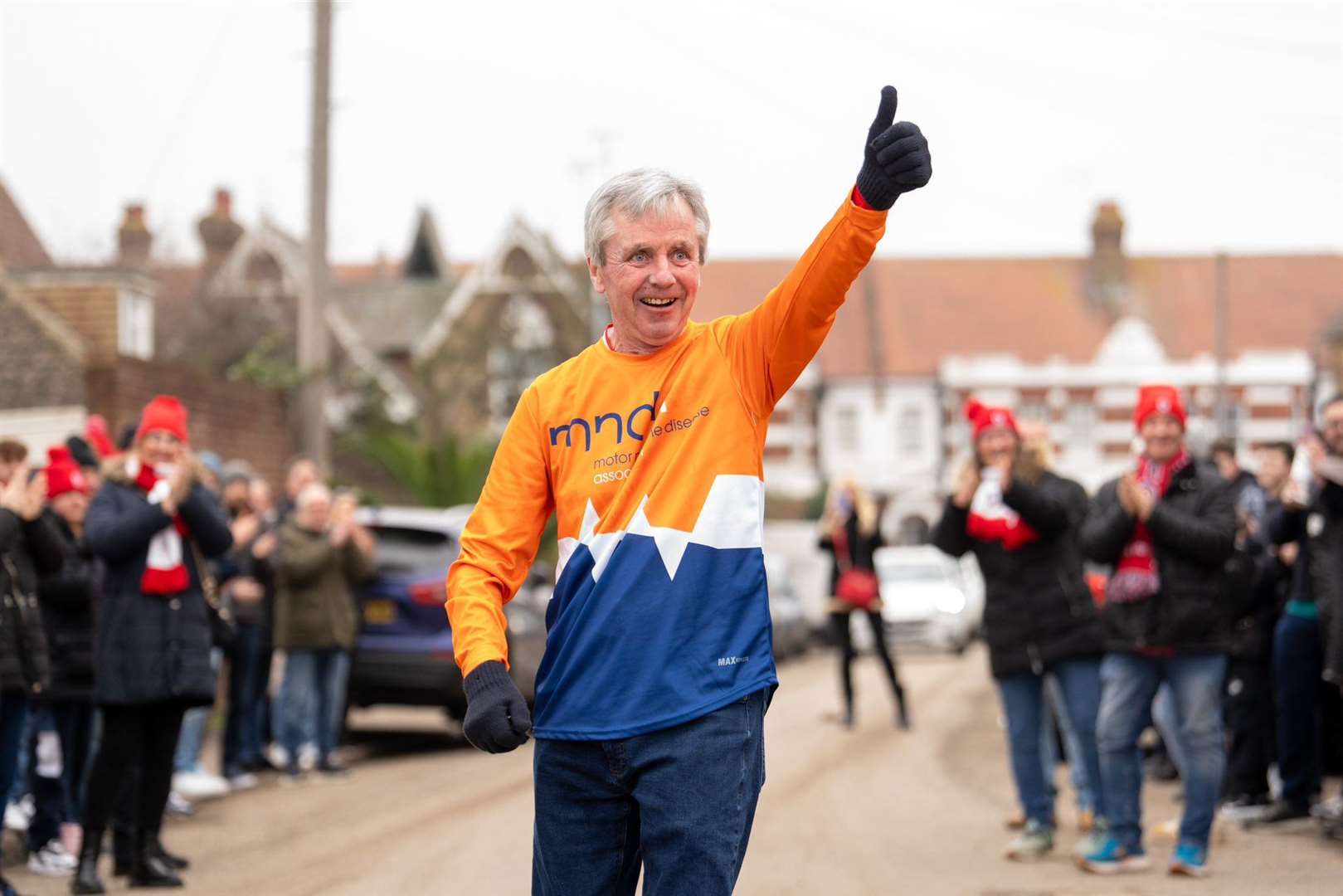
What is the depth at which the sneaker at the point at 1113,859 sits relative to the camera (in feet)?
27.0

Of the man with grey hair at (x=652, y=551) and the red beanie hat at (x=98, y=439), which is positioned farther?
the red beanie hat at (x=98, y=439)

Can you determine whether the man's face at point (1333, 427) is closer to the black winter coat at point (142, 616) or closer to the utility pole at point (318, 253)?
the black winter coat at point (142, 616)

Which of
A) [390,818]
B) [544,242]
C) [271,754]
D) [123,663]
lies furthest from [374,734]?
[544,242]

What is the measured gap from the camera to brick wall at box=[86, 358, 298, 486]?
16641mm

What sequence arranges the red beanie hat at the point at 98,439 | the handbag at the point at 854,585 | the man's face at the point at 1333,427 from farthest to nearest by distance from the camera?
the handbag at the point at 854,585 → the red beanie hat at the point at 98,439 → the man's face at the point at 1333,427

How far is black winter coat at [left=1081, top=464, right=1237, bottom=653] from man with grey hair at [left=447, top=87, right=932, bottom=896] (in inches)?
177

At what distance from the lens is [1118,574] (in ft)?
27.6

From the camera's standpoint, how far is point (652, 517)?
3.82 m

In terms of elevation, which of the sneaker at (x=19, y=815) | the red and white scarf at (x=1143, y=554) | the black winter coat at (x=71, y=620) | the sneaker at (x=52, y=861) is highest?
the red and white scarf at (x=1143, y=554)

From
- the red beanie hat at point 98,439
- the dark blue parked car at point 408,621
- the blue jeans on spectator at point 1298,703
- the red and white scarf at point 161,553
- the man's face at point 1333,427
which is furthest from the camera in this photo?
the dark blue parked car at point 408,621

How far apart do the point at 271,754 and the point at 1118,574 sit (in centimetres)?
717

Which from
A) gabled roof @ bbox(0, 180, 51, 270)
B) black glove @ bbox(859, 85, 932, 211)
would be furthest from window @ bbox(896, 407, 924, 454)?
black glove @ bbox(859, 85, 932, 211)

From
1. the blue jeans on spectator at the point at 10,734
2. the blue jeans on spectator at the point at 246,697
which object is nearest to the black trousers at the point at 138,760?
the blue jeans on spectator at the point at 10,734

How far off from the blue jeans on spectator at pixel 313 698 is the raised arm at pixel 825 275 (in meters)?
8.91
